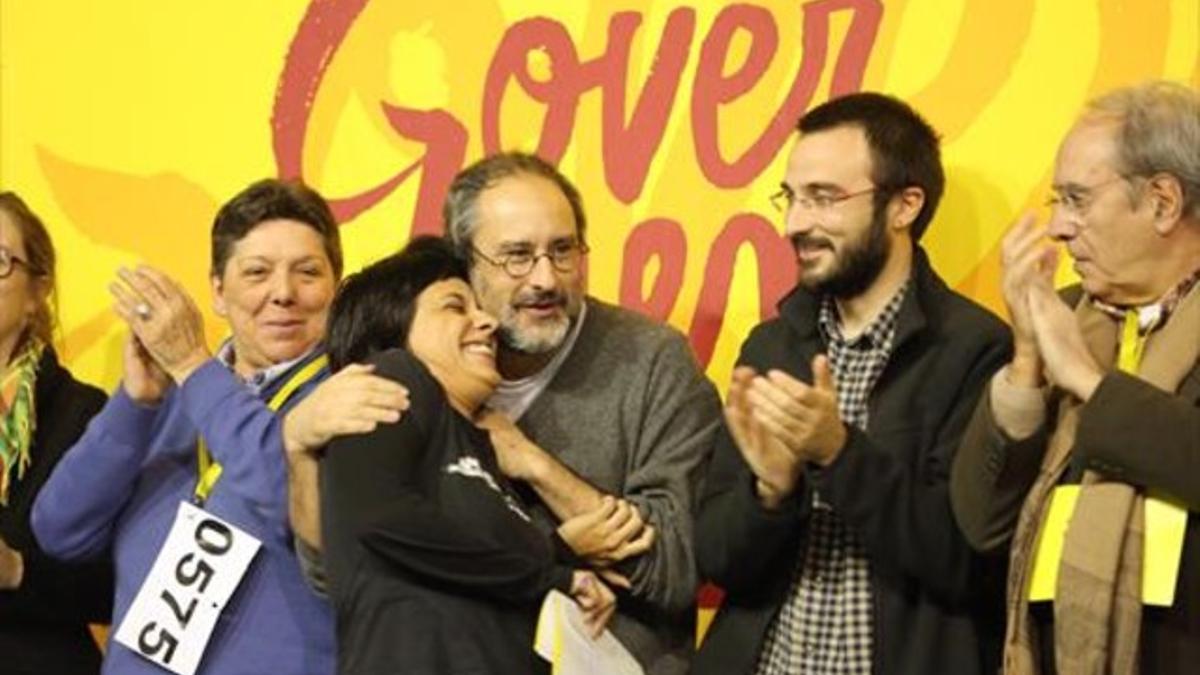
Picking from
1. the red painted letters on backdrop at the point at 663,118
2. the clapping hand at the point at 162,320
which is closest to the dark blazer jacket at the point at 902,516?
the red painted letters on backdrop at the point at 663,118

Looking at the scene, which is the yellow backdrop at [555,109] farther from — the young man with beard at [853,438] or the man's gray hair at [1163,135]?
the man's gray hair at [1163,135]

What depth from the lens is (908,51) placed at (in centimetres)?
323

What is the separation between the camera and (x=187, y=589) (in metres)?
2.99

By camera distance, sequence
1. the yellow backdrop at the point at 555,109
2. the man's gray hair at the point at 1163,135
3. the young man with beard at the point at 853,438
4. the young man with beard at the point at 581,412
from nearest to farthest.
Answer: the man's gray hair at the point at 1163,135 → the young man with beard at the point at 853,438 → the young man with beard at the point at 581,412 → the yellow backdrop at the point at 555,109

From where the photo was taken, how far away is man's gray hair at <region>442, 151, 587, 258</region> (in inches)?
118

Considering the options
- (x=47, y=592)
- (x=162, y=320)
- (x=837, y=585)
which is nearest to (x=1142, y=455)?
(x=837, y=585)

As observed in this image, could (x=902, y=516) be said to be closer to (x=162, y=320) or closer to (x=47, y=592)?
(x=162, y=320)

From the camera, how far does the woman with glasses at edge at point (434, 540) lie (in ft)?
8.43

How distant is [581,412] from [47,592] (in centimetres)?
93

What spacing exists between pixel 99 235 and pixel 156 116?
0.79ft

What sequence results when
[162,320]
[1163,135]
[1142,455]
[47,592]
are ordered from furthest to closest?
[47,592] → [162,320] → [1163,135] → [1142,455]

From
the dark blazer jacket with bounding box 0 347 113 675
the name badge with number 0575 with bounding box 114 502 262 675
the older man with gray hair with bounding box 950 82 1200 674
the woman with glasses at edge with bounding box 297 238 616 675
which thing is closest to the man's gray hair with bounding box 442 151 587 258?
the woman with glasses at edge with bounding box 297 238 616 675

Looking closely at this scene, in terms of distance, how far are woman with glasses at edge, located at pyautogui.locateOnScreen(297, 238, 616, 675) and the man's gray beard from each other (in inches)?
5.3

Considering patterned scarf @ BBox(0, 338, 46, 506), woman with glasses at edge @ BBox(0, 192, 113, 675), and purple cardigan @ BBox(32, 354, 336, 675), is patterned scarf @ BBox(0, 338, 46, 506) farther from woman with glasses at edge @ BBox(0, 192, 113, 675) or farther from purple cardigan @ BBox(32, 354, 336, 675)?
purple cardigan @ BBox(32, 354, 336, 675)
